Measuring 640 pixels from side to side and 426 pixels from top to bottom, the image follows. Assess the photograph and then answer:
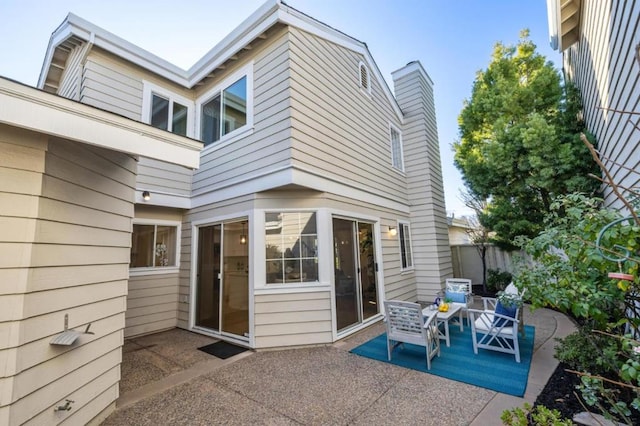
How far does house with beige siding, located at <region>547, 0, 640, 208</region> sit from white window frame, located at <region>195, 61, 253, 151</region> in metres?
4.84

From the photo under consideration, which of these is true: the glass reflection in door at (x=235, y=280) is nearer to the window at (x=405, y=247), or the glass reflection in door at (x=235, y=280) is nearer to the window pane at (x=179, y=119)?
the window pane at (x=179, y=119)

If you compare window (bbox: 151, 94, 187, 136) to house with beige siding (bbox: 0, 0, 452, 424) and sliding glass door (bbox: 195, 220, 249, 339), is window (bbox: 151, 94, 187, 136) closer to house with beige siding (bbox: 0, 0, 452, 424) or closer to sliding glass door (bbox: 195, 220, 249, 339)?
house with beige siding (bbox: 0, 0, 452, 424)

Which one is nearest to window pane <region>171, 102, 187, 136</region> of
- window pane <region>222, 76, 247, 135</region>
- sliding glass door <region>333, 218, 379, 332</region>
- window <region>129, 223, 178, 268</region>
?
window pane <region>222, 76, 247, 135</region>

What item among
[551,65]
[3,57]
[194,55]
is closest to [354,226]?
[194,55]

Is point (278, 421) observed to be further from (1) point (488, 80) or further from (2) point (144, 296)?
(1) point (488, 80)

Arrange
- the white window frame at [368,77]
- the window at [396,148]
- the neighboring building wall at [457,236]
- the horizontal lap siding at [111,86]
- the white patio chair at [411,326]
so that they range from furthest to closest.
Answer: the neighboring building wall at [457,236] → the window at [396,148] → the white window frame at [368,77] → the horizontal lap siding at [111,86] → the white patio chair at [411,326]

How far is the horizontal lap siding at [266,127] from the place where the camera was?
184 inches

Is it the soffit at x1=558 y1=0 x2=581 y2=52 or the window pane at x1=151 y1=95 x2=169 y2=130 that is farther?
the window pane at x1=151 y1=95 x2=169 y2=130

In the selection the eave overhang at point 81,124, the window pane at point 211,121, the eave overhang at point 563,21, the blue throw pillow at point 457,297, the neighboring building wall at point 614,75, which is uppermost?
the eave overhang at point 563,21

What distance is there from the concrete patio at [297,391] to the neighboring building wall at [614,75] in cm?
256

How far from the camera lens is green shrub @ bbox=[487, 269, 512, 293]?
858cm

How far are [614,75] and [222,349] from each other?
6.51 m

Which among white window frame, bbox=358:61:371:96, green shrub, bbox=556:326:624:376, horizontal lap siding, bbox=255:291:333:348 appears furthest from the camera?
white window frame, bbox=358:61:371:96

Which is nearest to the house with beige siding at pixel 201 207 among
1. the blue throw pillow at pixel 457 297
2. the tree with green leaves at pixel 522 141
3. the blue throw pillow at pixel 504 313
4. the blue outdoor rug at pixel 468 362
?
the blue outdoor rug at pixel 468 362
